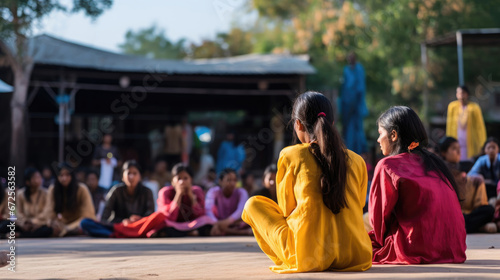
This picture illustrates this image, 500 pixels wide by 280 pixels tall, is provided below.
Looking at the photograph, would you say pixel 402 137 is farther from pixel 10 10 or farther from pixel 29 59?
pixel 29 59

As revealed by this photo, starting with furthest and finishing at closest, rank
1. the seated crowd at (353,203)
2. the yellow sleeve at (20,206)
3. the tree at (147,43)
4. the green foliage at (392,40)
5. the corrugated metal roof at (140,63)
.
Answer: the tree at (147,43) < the green foliage at (392,40) < the corrugated metal roof at (140,63) < the yellow sleeve at (20,206) < the seated crowd at (353,203)

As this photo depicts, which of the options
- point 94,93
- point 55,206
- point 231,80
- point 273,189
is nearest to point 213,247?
point 273,189

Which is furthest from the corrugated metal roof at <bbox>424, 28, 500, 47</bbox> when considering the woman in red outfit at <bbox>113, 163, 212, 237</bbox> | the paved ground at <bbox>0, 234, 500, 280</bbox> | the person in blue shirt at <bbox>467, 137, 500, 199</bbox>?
the woman in red outfit at <bbox>113, 163, 212, 237</bbox>

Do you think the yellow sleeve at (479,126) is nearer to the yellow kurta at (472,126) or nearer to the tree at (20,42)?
the yellow kurta at (472,126)

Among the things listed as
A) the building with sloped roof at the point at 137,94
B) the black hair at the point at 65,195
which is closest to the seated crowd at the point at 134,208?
the black hair at the point at 65,195

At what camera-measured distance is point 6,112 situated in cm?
1385

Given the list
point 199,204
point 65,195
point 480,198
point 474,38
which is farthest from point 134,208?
point 474,38

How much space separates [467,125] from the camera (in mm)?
10891

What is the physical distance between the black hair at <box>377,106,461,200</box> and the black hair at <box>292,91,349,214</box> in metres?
0.55

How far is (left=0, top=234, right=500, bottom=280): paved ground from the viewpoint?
159 inches

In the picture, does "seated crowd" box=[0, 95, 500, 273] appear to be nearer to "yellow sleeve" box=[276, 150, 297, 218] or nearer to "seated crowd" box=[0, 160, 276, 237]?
"yellow sleeve" box=[276, 150, 297, 218]

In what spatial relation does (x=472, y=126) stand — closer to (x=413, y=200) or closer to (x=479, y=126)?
(x=479, y=126)

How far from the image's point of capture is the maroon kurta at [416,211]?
4.45 metres

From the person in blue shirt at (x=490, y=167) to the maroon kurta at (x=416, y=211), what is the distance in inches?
171
